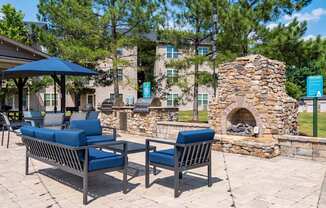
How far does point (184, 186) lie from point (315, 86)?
5382 millimetres

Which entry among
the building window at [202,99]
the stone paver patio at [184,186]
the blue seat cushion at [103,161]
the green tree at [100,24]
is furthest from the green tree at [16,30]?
the blue seat cushion at [103,161]

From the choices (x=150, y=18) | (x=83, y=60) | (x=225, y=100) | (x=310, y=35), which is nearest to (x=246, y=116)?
(x=225, y=100)

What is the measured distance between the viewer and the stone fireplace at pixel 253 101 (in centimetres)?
855

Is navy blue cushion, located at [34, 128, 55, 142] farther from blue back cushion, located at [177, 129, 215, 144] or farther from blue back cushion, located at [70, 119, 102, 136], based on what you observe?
blue back cushion, located at [177, 129, 215, 144]

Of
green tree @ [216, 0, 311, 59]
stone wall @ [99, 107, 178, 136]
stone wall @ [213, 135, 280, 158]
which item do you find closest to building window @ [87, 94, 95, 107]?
stone wall @ [99, 107, 178, 136]

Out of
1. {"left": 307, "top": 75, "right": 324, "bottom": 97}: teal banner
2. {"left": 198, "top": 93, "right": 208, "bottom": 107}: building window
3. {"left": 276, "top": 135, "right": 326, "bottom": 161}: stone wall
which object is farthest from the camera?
{"left": 198, "top": 93, "right": 208, "bottom": 107}: building window

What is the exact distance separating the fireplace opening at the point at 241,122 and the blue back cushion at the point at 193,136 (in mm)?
4789

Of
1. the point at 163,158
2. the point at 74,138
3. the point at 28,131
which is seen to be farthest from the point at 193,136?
the point at 28,131

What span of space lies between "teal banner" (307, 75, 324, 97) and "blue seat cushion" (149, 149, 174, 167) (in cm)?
531

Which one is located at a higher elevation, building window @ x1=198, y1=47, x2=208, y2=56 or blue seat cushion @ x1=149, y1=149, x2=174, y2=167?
building window @ x1=198, y1=47, x2=208, y2=56

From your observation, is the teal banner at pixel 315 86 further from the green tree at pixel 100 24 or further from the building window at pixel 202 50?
the green tree at pixel 100 24

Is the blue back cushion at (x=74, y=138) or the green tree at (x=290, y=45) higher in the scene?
the green tree at (x=290, y=45)

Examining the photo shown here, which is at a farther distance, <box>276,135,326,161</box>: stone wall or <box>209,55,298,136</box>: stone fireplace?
<box>209,55,298,136</box>: stone fireplace

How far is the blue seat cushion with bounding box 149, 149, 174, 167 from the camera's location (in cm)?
455
